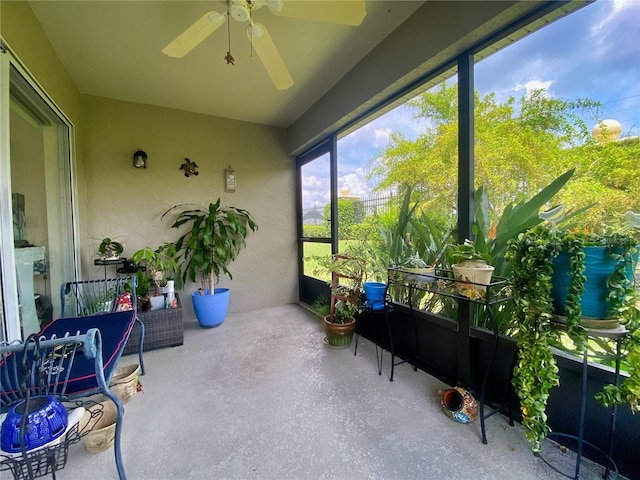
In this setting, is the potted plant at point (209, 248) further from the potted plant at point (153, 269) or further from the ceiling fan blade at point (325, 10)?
the ceiling fan blade at point (325, 10)

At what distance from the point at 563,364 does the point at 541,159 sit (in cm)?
110

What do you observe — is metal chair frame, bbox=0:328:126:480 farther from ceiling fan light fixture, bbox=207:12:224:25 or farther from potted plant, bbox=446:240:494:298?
potted plant, bbox=446:240:494:298

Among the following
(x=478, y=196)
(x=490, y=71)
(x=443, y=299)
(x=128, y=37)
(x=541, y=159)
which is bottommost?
(x=443, y=299)

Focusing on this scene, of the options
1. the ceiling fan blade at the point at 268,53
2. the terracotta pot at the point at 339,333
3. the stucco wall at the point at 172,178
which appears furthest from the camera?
the stucco wall at the point at 172,178

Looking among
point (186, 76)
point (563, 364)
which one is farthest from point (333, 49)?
point (563, 364)

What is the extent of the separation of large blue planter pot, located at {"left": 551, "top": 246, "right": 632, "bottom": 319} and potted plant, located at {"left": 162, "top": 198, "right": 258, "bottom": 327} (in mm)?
3020

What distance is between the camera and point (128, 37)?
2045 millimetres

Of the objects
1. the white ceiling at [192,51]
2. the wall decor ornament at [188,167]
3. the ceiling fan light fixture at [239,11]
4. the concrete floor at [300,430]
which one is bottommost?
the concrete floor at [300,430]

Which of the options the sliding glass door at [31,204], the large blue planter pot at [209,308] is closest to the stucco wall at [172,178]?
the sliding glass door at [31,204]

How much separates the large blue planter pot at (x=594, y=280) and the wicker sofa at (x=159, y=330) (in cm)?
293

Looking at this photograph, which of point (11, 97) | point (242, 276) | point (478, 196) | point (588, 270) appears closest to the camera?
point (588, 270)

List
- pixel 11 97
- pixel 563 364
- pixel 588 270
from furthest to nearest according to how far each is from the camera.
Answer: pixel 11 97 < pixel 563 364 < pixel 588 270

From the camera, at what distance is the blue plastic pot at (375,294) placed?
2.11 metres

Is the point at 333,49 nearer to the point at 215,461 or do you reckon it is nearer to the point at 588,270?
the point at 588,270
